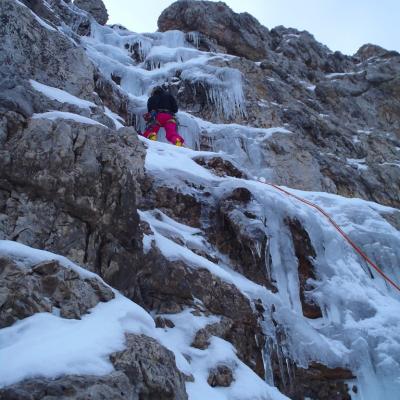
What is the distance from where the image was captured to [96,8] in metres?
22.0

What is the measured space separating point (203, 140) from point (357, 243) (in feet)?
20.5

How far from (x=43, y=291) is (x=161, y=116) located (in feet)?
29.8

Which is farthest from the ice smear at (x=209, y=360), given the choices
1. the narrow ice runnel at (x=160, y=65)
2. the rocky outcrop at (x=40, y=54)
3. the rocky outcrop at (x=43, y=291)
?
the narrow ice runnel at (x=160, y=65)

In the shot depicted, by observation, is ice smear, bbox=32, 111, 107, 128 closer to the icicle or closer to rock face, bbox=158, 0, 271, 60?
the icicle

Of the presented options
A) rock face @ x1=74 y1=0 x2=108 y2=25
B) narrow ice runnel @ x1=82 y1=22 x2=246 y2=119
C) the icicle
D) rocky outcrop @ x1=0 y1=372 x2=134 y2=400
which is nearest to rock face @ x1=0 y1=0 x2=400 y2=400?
rocky outcrop @ x1=0 y1=372 x2=134 y2=400

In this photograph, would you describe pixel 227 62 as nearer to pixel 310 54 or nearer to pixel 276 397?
pixel 310 54

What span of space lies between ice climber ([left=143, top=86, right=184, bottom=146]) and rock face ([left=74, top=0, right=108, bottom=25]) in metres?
11.0

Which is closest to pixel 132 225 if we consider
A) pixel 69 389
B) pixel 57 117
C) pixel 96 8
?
pixel 57 117

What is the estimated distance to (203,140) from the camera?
1378 cm

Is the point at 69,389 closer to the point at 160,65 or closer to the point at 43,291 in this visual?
the point at 43,291

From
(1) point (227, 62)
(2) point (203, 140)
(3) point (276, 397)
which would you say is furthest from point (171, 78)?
(3) point (276, 397)

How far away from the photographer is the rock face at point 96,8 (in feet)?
71.0

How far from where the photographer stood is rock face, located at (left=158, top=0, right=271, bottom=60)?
790 inches

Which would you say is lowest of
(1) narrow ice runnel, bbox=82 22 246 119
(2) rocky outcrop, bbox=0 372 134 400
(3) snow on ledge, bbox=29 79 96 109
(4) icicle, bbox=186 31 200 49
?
(2) rocky outcrop, bbox=0 372 134 400
